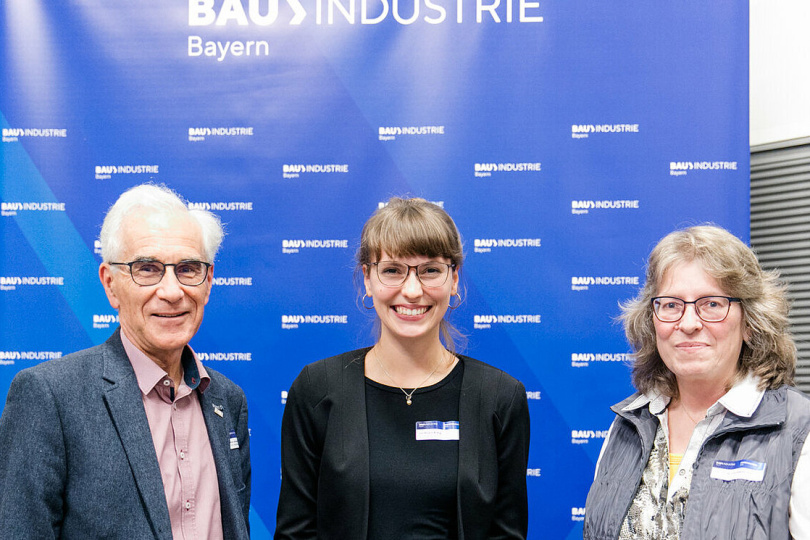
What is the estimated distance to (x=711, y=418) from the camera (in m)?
1.94

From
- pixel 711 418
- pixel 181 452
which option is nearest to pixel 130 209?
pixel 181 452

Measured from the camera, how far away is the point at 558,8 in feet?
11.0

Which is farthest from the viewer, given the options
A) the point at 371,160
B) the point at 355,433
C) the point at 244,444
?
the point at 371,160

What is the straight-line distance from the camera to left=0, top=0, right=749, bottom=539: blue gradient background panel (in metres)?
3.29

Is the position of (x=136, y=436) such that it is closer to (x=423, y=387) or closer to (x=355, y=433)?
(x=355, y=433)

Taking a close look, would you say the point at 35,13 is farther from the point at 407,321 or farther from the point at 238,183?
the point at 407,321

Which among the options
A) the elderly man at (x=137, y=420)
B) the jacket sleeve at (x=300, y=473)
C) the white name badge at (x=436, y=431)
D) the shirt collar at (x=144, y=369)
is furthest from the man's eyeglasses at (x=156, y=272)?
the white name badge at (x=436, y=431)

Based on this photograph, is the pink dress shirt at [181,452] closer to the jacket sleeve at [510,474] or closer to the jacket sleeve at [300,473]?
the jacket sleeve at [300,473]

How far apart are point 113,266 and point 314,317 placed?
147cm

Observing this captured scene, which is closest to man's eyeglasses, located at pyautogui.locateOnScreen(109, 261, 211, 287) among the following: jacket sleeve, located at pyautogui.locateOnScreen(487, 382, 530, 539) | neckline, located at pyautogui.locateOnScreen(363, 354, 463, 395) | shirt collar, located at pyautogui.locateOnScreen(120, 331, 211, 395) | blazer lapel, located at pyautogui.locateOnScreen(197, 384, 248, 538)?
shirt collar, located at pyautogui.locateOnScreen(120, 331, 211, 395)

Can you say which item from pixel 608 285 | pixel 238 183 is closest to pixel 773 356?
pixel 608 285

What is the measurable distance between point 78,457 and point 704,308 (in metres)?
1.69

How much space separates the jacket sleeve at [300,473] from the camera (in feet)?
6.65

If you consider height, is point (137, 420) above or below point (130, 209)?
below
